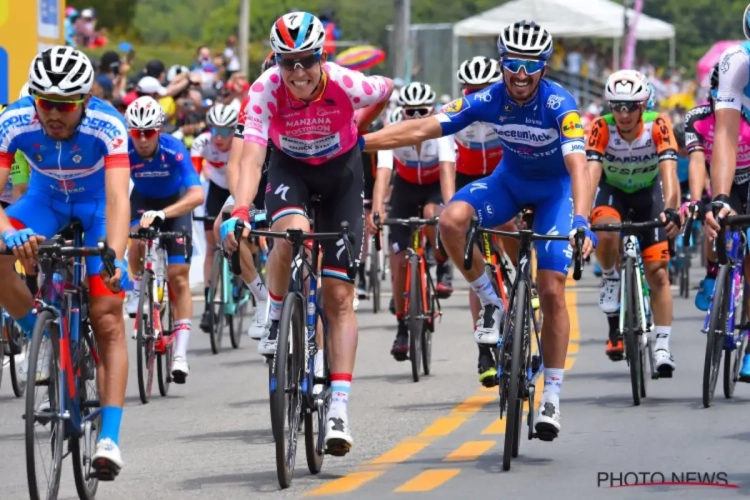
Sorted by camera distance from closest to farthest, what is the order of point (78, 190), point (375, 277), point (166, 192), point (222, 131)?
→ point (78, 190), point (166, 192), point (222, 131), point (375, 277)

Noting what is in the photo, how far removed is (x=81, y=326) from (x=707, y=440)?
11.8ft

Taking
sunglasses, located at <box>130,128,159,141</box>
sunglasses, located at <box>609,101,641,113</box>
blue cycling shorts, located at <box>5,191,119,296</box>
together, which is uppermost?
sunglasses, located at <box>609,101,641,113</box>

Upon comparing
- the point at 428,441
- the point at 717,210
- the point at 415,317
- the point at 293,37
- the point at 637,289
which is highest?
the point at 293,37

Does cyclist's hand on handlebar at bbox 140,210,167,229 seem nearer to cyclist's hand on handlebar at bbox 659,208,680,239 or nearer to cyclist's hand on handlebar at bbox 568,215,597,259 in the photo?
cyclist's hand on handlebar at bbox 659,208,680,239

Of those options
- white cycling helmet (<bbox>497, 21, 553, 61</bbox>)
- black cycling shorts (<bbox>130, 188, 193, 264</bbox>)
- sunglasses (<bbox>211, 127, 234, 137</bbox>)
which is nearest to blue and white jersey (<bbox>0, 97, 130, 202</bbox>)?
white cycling helmet (<bbox>497, 21, 553, 61</bbox>)

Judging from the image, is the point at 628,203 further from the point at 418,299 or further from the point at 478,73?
the point at 418,299

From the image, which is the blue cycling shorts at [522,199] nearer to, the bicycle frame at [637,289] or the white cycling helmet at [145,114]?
the bicycle frame at [637,289]

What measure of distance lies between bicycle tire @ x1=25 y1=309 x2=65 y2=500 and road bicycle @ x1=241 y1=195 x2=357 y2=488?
38.9 inches

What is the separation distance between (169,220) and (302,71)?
4.60 metres

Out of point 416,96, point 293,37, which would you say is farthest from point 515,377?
point 416,96

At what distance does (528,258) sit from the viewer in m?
9.37

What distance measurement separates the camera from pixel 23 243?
311 inches

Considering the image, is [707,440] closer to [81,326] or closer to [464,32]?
[81,326]

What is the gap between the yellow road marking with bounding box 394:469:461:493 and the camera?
8486 millimetres
